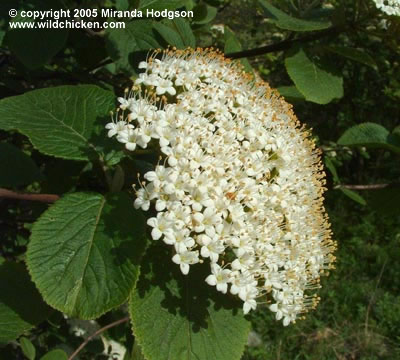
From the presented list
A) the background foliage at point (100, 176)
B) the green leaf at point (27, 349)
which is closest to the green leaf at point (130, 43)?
the background foliage at point (100, 176)

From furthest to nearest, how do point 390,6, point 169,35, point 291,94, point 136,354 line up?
point 291,94
point 390,6
point 169,35
point 136,354

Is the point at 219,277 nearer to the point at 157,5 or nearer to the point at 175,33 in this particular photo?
the point at 175,33

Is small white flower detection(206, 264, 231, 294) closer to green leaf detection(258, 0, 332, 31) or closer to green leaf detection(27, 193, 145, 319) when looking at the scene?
green leaf detection(27, 193, 145, 319)

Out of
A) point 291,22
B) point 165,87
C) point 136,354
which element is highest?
point 291,22

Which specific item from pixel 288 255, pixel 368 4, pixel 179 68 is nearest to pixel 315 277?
pixel 288 255

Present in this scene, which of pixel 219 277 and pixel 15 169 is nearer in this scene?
pixel 219 277

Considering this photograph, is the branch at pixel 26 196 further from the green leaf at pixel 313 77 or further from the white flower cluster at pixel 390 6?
the white flower cluster at pixel 390 6

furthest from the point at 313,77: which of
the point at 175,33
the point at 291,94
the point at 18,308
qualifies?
the point at 18,308
